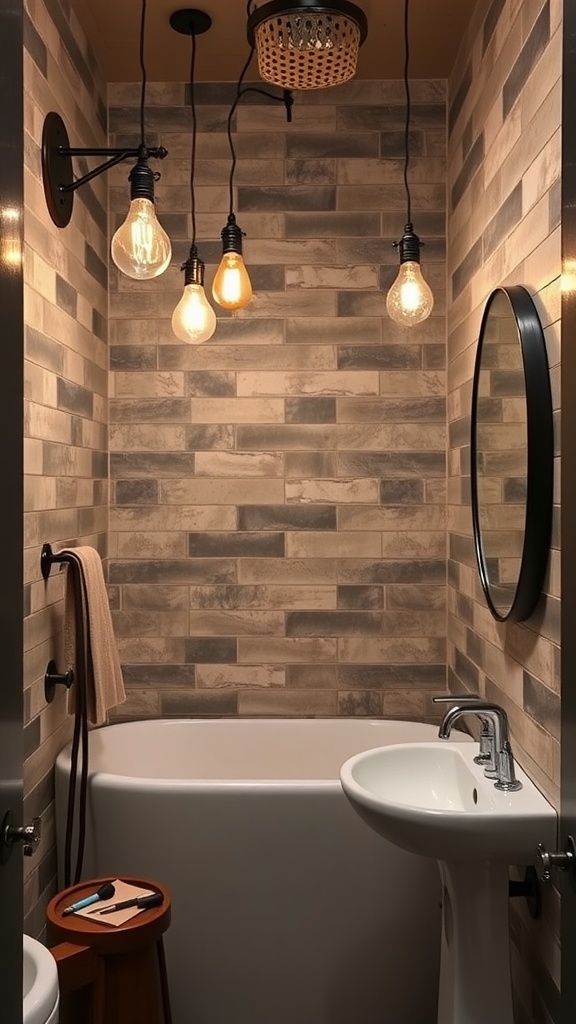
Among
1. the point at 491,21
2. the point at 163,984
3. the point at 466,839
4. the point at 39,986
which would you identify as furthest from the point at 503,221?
the point at 163,984

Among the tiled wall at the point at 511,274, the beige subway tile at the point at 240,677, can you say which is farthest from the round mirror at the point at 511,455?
the beige subway tile at the point at 240,677

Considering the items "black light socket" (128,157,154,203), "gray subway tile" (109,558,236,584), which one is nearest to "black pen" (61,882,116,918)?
"gray subway tile" (109,558,236,584)

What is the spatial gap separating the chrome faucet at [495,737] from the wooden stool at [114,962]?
31.6 inches

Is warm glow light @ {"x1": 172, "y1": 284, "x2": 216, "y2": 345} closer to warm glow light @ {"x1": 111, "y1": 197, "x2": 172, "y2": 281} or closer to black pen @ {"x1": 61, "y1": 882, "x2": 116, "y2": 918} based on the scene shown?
warm glow light @ {"x1": 111, "y1": 197, "x2": 172, "y2": 281}

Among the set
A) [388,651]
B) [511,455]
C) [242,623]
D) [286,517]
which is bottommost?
[388,651]

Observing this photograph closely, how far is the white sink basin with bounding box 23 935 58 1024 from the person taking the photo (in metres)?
1.39

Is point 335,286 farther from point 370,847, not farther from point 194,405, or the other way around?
point 370,847

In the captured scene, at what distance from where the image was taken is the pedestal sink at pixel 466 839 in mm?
1664

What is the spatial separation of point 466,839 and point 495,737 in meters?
0.32

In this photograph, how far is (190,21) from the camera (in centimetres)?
263

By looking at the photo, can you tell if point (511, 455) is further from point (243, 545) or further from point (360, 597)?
point (243, 545)

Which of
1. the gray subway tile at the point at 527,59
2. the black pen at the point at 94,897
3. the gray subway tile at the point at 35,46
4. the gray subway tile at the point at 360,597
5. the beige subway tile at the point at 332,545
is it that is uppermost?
the gray subway tile at the point at 35,46

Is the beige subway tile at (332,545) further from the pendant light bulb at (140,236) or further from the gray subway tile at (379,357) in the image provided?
the pendant light bulb at (140,236)

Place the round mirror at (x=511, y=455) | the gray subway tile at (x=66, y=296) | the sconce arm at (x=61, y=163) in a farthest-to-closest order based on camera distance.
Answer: the gray subway tile at (x=66, y=296) → the sconce arm at (x=61, y=163) → the round mirror at (x=511, y=455)
